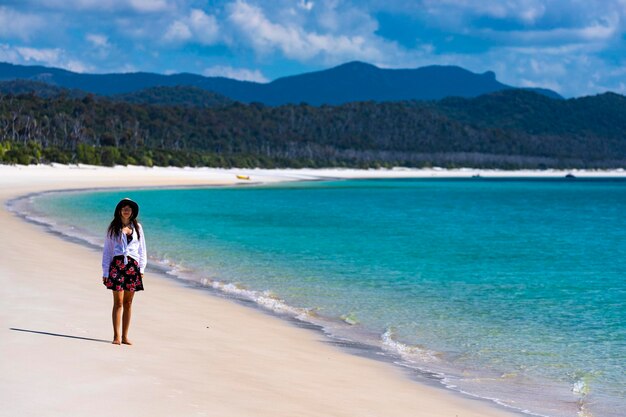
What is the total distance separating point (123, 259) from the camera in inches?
398

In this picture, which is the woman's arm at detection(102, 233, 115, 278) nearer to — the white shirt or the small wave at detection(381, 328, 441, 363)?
the white shirt

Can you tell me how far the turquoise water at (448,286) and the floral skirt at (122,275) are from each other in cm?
436

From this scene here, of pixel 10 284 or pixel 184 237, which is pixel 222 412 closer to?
pixel 10 284

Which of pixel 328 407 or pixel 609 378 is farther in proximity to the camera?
pixel 609 378

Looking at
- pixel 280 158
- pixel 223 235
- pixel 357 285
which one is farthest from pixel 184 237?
pixel 280 158

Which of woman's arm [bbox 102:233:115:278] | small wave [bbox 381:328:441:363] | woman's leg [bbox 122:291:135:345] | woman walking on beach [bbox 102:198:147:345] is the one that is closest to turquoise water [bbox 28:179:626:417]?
small wave [bbox 381:328:441:363]

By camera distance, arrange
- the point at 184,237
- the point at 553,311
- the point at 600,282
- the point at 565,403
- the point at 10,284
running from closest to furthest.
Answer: the point at 565,403
the point at 10,284
the point at 553,311
the point at 600,282
the point at 184,237

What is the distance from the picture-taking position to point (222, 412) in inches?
306

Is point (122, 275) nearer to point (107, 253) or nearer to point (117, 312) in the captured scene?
point (107, 253)

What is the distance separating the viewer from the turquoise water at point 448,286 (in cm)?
1192

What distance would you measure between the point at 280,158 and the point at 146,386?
164 m

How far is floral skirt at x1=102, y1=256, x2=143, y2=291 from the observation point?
1013 cm

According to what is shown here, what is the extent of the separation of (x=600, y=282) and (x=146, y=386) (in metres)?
18.5

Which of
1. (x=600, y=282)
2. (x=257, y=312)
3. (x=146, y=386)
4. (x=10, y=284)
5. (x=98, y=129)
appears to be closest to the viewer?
(x=146, y=386)
